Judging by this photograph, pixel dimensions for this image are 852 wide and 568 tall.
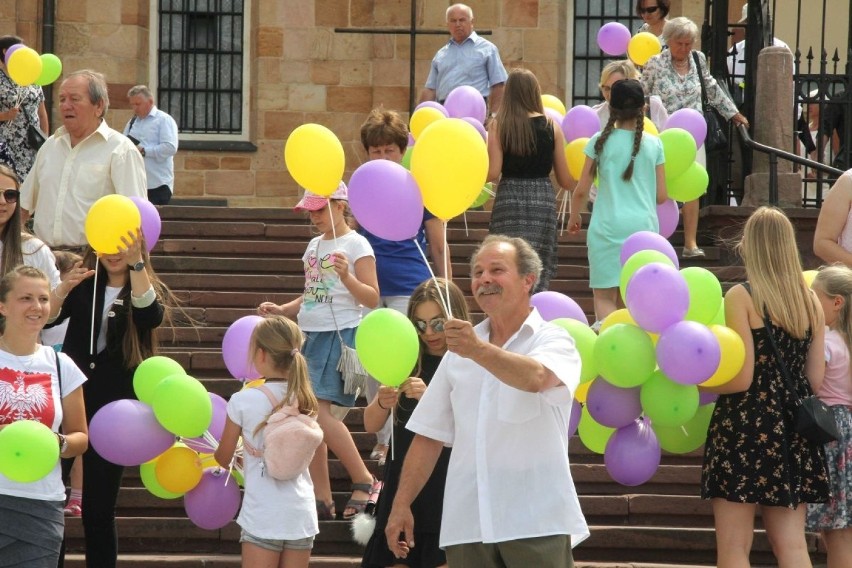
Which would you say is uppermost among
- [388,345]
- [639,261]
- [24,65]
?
[24,65]

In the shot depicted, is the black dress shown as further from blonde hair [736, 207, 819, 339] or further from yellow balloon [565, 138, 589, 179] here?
yellow balloon [565, 138, 589, 179]

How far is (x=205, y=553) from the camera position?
8078 mm

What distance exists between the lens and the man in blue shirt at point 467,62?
13062mm

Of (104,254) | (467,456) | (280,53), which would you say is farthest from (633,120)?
(280,53)

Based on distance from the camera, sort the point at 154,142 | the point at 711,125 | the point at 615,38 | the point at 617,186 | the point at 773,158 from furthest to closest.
Result: 1. the point at 154,142
2. the point at 615,38
3. the point at 711,125
4. the point at 773,158
5. the point at 617,186

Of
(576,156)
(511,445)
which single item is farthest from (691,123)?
(511,445)

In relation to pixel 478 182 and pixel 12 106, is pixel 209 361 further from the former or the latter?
pixel 478 182

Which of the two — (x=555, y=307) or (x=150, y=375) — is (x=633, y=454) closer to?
(x=555, y=307)

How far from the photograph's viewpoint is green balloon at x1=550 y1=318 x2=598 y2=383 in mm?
6820

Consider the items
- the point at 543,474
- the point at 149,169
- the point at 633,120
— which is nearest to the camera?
the point at 543,474

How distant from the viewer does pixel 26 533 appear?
243 inches

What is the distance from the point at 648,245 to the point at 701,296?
0.89 m

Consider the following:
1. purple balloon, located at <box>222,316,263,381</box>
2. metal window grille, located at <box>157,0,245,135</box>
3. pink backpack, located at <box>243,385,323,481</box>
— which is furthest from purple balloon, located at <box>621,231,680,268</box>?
metal window grille, located at <box>157,0,245,135</box>

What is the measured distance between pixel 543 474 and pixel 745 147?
23.7 feet
